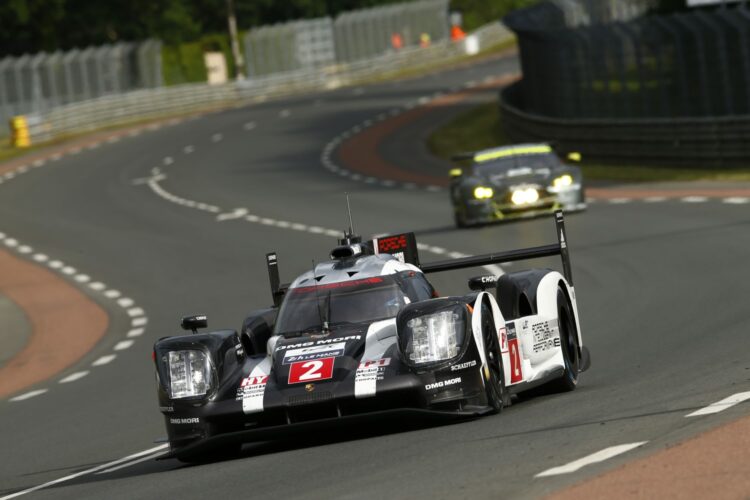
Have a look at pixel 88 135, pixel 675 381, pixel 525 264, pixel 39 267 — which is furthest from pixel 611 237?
pixel 88 135

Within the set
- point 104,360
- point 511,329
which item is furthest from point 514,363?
point 104,360

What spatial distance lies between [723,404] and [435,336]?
2039mm

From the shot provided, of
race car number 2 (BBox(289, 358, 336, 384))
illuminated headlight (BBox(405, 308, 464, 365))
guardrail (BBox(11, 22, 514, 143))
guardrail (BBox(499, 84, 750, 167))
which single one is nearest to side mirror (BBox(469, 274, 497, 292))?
illuminated headlight (BBox(405, 308, 464, 365))

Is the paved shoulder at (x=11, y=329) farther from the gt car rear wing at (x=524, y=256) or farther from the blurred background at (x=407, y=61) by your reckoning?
the blurred background at (x=407, y=61)

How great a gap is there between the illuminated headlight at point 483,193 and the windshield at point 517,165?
1.18 ft

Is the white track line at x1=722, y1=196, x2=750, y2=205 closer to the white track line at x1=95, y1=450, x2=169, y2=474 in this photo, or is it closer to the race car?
the race car

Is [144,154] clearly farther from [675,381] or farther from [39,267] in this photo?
[675,381]

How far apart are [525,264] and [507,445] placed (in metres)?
14.8

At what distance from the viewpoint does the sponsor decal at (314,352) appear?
1154 centimetres

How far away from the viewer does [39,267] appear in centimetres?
3256

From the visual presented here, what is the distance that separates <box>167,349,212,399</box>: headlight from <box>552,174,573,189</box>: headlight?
18.0 m

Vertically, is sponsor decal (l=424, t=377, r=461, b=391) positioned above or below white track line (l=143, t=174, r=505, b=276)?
above

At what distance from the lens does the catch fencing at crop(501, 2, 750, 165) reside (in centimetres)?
3528

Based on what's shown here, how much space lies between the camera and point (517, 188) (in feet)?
95.8
